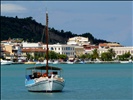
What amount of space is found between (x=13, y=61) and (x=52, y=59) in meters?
13.6

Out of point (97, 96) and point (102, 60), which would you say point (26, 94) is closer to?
point (97, 96)

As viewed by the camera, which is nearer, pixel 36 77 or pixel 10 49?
pixel 36 77

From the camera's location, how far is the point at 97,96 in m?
40.7

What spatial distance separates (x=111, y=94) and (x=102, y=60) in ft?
508

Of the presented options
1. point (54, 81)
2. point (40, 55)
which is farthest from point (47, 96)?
point (40, 55)

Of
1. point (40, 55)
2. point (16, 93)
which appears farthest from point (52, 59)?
point (16, 93)

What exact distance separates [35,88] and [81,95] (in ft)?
9.30

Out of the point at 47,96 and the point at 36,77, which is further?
the point at 36,77

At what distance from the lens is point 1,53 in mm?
191500

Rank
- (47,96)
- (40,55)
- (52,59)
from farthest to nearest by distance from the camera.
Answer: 1. (40,55)
2. (52,59)
3. (47,96)

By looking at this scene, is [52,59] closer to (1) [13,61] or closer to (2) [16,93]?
(1) [13,61]

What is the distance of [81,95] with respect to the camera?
41.5 m

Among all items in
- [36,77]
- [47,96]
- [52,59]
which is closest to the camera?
[47,96]

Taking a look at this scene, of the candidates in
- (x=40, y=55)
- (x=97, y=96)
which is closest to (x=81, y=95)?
(x=97, y=96)
